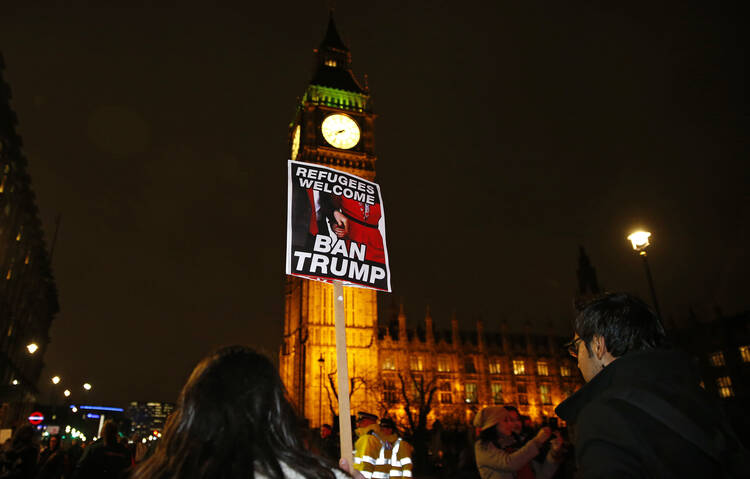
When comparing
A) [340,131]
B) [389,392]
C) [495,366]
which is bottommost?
[389,392]

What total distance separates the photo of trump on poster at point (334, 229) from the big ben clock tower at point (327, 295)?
39.6 metres

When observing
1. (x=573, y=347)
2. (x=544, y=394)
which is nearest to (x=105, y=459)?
(x=573, y=347)

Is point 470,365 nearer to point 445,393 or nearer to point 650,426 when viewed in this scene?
point 445,393

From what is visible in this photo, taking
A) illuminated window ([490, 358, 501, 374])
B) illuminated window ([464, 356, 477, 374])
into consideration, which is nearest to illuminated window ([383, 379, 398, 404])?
illuminated window ([464, 356, 477, 374])

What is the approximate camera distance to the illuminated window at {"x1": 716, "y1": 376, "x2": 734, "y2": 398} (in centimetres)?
4378

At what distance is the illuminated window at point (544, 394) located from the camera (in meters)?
58.1

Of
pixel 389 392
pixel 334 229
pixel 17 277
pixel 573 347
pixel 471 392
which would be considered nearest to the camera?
pixel 573 347

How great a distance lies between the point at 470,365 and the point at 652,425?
56723 mm

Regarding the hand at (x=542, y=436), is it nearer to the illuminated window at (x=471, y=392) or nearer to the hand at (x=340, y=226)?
the hand at (x=340, y=226)

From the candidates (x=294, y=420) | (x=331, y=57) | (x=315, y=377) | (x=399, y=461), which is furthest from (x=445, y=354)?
(x=294, y=420)

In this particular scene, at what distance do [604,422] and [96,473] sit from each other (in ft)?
22.5

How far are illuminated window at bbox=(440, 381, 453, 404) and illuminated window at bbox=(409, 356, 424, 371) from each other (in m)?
2.83

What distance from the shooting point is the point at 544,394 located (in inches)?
2301

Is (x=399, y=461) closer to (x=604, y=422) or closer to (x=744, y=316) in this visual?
(x=604, y=422)
